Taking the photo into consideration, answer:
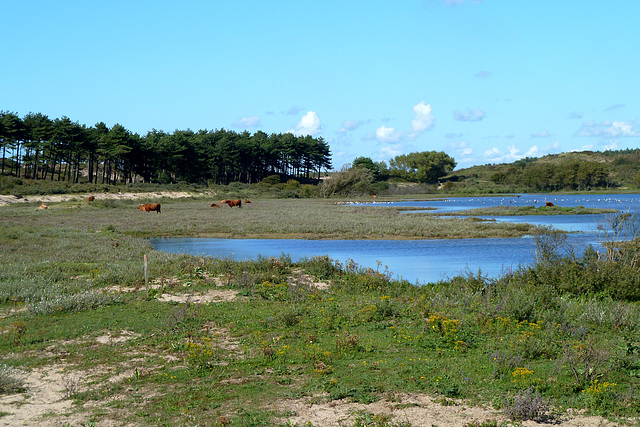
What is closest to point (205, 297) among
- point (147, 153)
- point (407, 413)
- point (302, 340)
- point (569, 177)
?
point (302, 340)

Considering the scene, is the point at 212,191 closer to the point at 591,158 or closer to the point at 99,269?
the point at 99,269

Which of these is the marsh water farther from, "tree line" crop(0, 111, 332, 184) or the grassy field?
"tree line" crop(0, 111, 332, 184)

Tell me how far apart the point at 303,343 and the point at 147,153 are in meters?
83.3

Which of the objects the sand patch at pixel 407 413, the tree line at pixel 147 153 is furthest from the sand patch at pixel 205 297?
the tree line at pixel 147 153

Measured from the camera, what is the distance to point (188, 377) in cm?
855

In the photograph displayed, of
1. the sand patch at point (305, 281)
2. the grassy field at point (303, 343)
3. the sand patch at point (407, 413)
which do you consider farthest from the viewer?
the sand patch at point (305, 281)

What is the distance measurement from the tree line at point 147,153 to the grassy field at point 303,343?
211 feet

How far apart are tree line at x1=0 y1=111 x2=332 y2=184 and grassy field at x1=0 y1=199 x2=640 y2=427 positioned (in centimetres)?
6425

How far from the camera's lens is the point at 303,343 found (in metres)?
10.1

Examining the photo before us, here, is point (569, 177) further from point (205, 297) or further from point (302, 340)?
point (302, 340)

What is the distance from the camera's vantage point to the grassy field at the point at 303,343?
7.18m

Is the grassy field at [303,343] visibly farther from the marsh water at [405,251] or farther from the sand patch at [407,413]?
the marsh water at [405,251]

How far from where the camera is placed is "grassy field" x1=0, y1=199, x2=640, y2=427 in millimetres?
7180

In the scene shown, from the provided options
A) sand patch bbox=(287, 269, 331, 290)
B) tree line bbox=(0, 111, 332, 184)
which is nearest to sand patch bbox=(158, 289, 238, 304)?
sand patch bbox=(287, 269, 331, 290)
